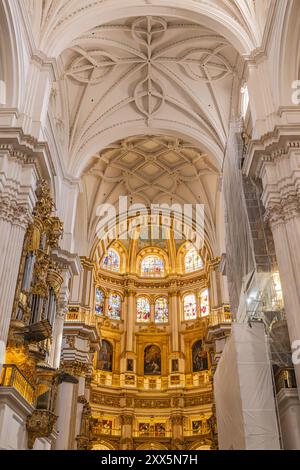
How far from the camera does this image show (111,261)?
3050 centimetres

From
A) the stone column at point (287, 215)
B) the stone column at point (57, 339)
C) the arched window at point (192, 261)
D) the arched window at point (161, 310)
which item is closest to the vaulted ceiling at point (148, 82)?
the stone column at point (57, 339)

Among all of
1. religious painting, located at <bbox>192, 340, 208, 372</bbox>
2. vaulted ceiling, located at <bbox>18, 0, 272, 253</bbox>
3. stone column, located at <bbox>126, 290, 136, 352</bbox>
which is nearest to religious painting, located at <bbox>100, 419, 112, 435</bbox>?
stone column, located at <bbox>126, 290, 136, 352</bbox>

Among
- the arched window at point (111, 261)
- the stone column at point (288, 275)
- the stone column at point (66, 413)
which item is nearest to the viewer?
the stone column at point (288, 275)

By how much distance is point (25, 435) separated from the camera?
11375mm

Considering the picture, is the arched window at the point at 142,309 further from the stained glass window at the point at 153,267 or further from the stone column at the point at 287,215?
the stone column at the point at 287,215

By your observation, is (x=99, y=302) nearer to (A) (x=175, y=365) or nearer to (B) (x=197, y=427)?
(A) (x=175, y=365)

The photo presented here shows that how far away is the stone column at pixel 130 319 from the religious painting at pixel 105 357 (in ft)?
3.46

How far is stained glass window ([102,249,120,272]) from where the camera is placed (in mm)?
30078

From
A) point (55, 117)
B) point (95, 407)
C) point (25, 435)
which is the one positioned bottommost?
point (25, 435)

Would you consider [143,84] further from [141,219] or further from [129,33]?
[141,219]

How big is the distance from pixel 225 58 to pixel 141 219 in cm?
1338

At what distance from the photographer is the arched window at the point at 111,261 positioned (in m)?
Answer: 30.1
